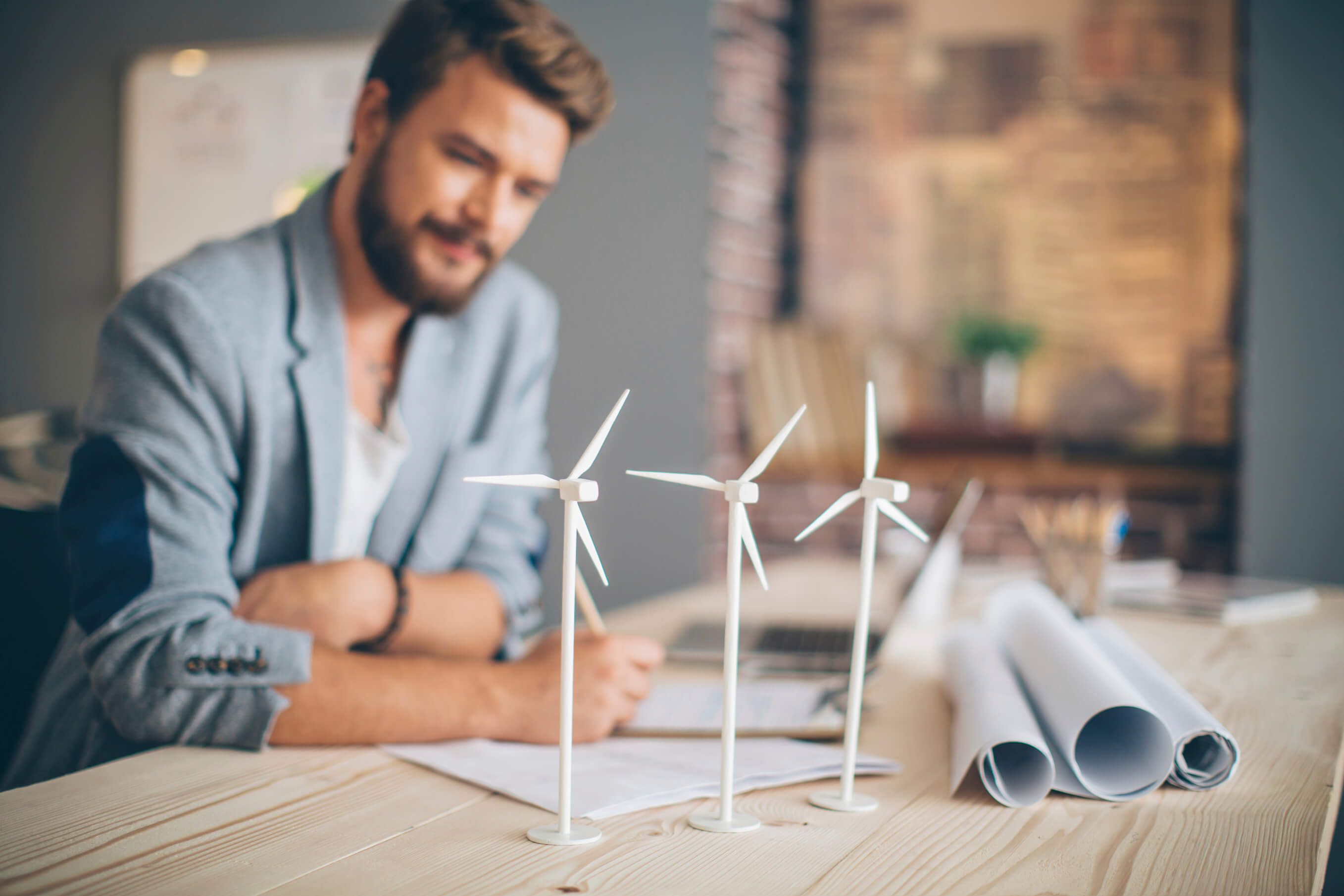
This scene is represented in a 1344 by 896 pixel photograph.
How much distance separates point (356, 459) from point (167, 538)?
0.40 m

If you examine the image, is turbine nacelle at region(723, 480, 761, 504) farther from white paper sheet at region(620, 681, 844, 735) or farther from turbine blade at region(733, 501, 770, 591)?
white paper sheet at region(620, 681, 844, 735)

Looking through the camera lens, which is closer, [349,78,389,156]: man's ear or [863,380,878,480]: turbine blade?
[863,380,878,480]: turbine blade

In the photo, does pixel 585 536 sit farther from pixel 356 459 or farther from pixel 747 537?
pixel 356 459

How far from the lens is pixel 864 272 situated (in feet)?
10.2

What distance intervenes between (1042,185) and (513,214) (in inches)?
85.7

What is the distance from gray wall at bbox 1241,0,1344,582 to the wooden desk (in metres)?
1.75

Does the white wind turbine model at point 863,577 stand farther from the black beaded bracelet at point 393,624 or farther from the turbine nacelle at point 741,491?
the black beaded bracelet at point 393,624

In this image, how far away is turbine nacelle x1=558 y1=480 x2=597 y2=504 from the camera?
24.4 inches

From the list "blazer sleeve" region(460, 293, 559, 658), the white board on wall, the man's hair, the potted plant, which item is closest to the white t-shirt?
"blazer sleeve" region(460, 293, 559, 658)

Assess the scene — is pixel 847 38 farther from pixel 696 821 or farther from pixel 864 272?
pixel 696 821

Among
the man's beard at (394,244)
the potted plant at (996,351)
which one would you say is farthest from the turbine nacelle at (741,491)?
the potted plant at (996,351)

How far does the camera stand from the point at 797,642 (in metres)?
1.28

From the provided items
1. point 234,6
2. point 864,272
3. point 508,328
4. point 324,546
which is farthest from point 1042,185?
point 324,546

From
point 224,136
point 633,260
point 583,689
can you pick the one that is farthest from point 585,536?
point 224,136
